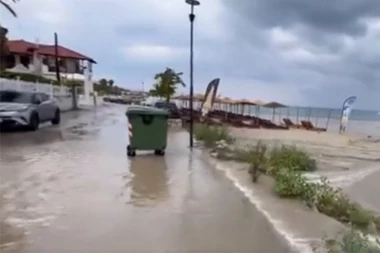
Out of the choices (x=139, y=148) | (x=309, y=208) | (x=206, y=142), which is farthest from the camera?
(x=206, y=142)

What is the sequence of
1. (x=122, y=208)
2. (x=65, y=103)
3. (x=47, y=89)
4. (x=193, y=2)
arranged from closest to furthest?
1. (x=122, y=208)
2. (x=193, y=2)
3. (x=47, y=89)
4. (x=65, y=103)

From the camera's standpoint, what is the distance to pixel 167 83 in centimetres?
5262

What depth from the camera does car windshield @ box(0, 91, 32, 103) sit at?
2042 centimetres

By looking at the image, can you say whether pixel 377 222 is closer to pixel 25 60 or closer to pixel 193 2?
pixel 193 2

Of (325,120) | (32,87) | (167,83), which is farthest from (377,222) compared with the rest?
(325,120)

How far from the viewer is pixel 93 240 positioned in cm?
587

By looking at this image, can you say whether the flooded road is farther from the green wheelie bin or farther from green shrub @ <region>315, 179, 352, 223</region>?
green shrub @ <region>315, 179, 352, 223</region>

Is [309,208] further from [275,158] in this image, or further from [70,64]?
[70,64]

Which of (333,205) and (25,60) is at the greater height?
(25,60)

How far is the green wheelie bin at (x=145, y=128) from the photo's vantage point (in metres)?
13.5

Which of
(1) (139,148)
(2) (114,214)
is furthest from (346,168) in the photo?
(2) (114,214)

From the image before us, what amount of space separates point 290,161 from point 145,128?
3901 mm

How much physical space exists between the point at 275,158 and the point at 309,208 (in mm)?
4179

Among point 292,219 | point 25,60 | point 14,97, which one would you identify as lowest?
point 292,219
